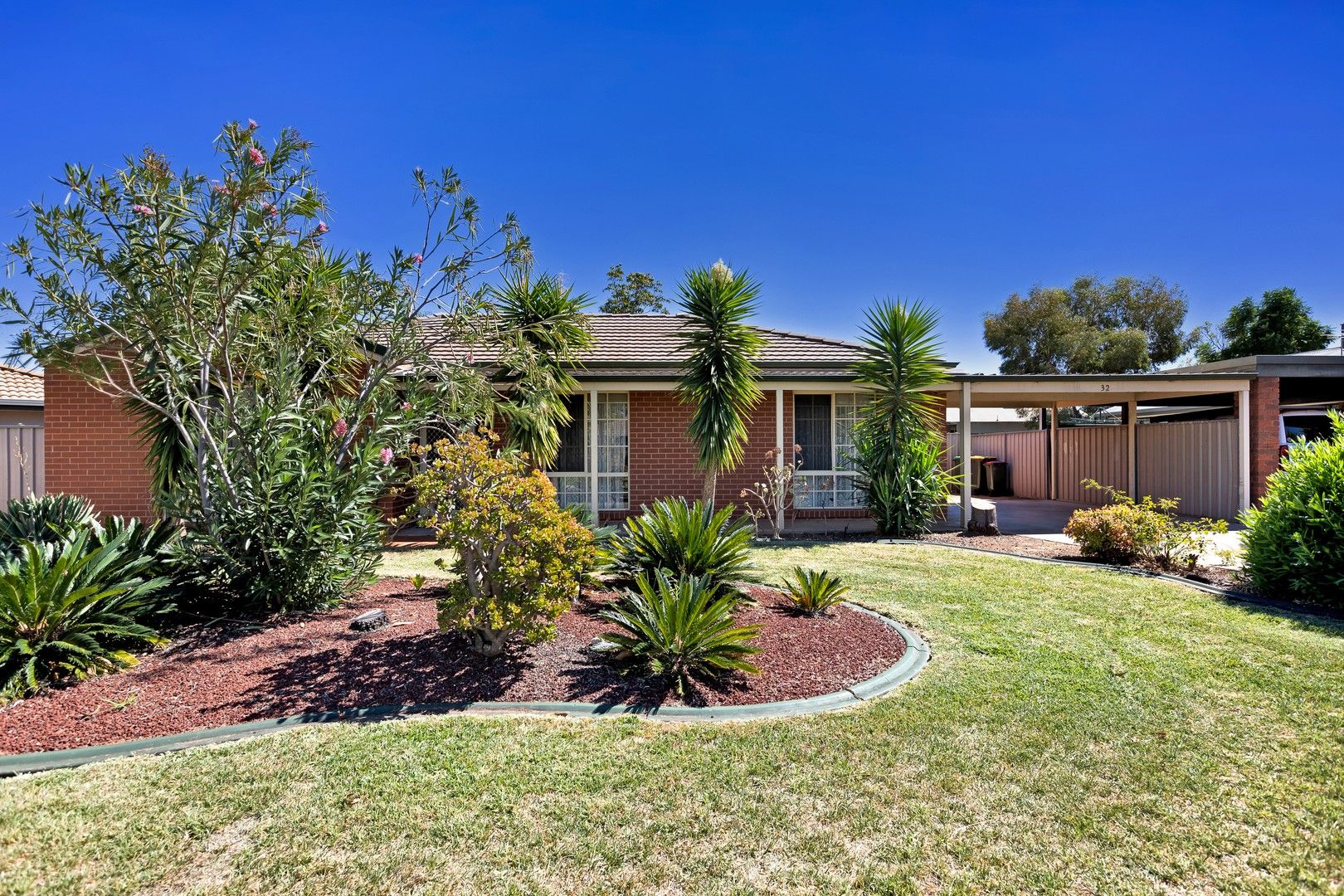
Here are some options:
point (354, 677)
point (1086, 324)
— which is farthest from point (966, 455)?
point (1086, 324)

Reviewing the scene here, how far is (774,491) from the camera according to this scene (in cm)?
1105

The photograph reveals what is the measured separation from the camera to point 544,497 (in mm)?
4145

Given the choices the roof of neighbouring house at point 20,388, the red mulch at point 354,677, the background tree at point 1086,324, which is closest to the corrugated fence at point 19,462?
the roof of neighbouring house at point 20,388

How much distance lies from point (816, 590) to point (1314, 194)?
19.7 m

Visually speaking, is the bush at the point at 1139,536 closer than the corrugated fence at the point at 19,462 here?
Yes

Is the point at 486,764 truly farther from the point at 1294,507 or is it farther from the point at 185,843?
the point at 1294,507

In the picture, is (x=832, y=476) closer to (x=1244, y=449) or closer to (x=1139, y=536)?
(x=1139, y=536)

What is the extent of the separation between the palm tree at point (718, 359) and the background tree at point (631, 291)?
69.9 ft

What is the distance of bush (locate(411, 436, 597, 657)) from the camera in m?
3.99

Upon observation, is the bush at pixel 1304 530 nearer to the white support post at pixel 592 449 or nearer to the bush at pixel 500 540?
the bush at pixel 500 540

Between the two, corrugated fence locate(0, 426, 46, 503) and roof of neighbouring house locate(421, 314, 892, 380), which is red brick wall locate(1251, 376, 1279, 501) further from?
corrugated fence locate(0, 426, 46, 503)

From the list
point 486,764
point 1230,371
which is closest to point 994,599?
point 486,764

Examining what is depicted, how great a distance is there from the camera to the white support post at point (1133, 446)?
48.8ft

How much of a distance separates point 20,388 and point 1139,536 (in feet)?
66.6
